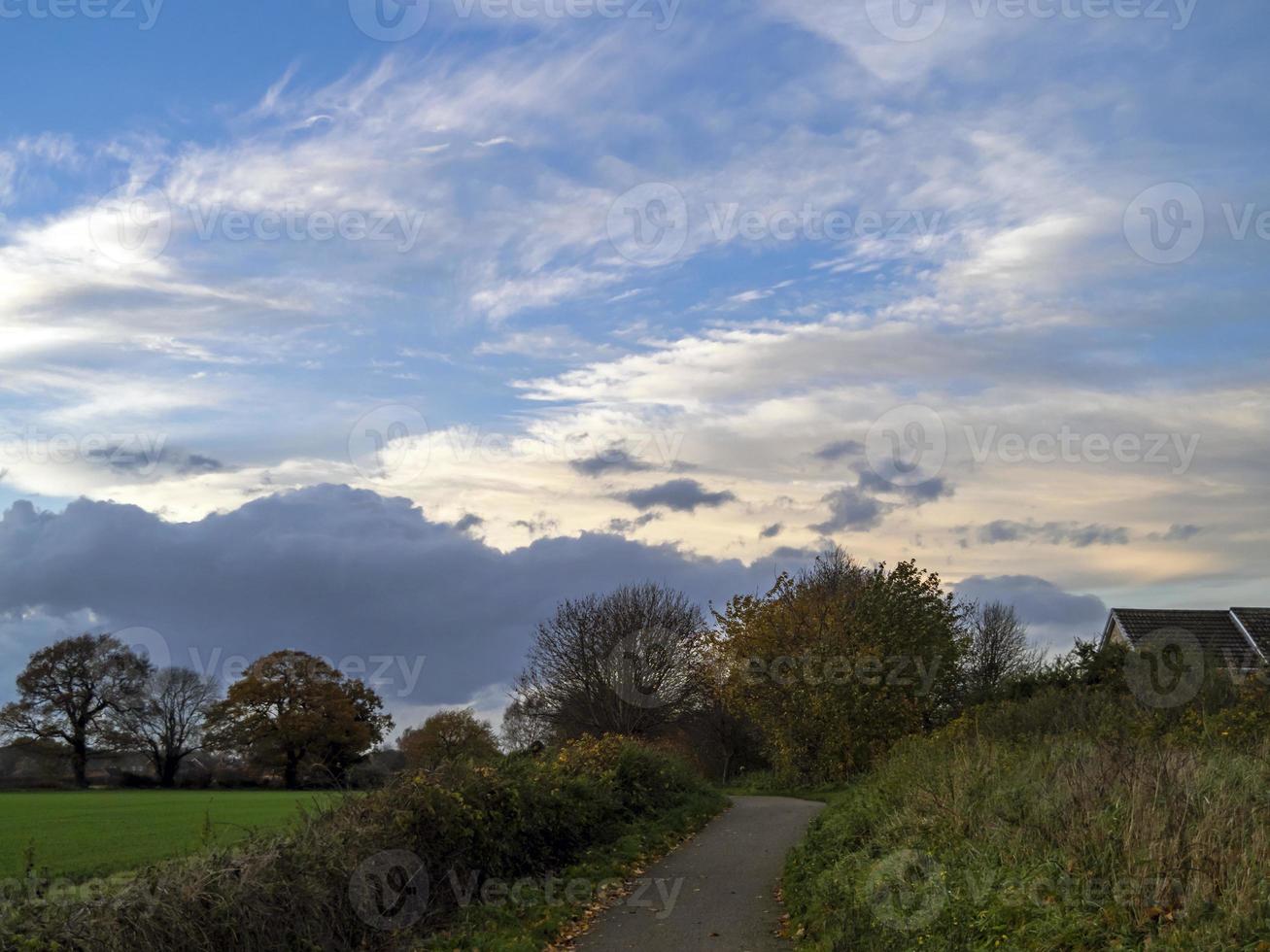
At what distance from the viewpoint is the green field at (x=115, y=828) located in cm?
1605

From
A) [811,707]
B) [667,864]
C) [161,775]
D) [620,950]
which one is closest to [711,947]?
[620,950]

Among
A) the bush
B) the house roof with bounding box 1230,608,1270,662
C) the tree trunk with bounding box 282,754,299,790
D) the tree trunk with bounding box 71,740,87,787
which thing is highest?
the house roof with bounding box 1230,608,1270,662

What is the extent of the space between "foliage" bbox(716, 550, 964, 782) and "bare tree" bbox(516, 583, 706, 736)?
1072 cm

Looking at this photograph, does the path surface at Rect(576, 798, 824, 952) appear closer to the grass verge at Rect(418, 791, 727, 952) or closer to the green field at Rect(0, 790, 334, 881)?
the grass verge at Rect(418, 791, 727, 952)

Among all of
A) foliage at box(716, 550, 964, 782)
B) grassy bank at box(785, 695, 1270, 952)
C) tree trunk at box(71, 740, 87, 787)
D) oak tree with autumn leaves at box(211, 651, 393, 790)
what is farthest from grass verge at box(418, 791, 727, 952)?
tree trunk at box(71, 740, 87, 787)

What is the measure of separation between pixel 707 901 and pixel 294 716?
5952cm

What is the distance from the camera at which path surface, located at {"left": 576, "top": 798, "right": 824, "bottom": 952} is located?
417 inches

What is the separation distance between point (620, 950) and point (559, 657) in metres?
41.7

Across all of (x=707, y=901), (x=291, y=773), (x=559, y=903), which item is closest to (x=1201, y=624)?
(x=707, y=901)

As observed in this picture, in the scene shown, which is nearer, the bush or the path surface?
the bush

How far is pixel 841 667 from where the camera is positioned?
32.3 m

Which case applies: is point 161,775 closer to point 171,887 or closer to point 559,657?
point 559,657

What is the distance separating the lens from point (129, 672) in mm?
70125

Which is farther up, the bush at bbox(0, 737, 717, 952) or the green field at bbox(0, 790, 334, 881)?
the bush at bbox(0, 737, 717, 952)
